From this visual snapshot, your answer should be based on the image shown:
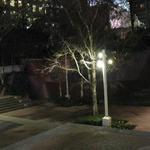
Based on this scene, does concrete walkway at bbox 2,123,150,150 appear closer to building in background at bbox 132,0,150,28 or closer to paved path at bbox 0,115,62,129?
paved path at bbox 0,115,62,129

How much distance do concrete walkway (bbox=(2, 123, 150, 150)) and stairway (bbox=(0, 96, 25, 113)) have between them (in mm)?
10533

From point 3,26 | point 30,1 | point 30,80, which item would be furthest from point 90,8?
point 30,80

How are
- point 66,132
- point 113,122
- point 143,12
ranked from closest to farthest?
point 66,132
point 113,122
point 143,12

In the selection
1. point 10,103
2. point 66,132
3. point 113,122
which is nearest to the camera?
point 66,132

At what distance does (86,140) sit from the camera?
19094 millimetres

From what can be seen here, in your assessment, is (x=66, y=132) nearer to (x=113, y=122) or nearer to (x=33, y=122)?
(x=113, y=122)

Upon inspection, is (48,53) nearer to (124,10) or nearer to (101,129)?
(124,10)

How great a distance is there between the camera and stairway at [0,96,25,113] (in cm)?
3140

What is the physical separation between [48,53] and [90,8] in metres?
16.7

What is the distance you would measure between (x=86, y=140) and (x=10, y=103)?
597 inches

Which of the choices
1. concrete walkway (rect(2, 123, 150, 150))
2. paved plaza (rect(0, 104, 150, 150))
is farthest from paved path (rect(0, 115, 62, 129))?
concrete walkway (rect(2, 123, 150, 150))

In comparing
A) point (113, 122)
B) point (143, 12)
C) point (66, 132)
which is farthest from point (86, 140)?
point (143, 12)

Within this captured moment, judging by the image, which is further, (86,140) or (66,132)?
(66,132)

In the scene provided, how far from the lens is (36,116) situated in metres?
27.8
